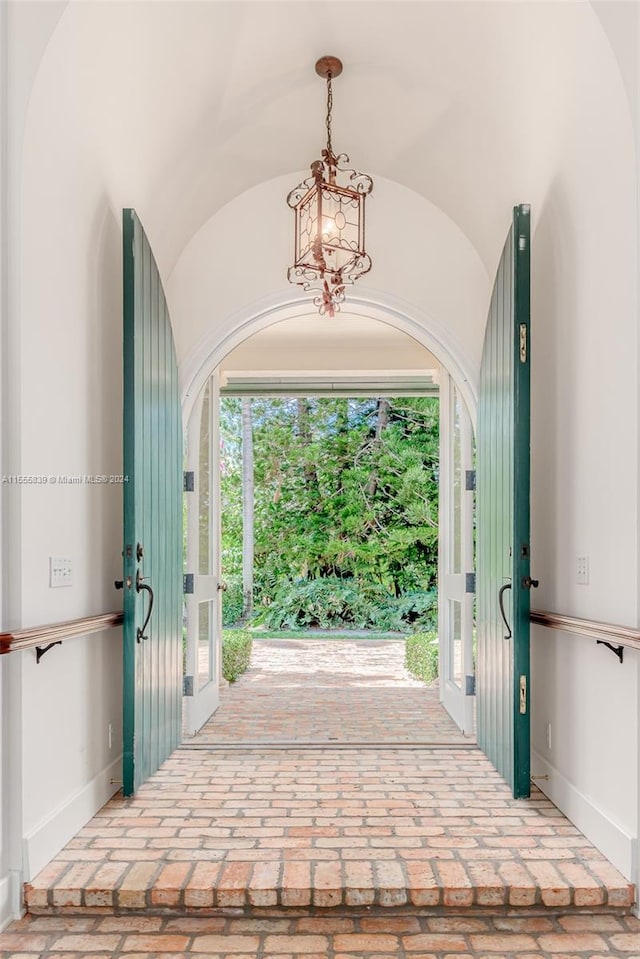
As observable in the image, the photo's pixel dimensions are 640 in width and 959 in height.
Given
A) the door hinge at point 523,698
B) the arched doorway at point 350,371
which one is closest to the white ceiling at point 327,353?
the arched doorway at point 350,371

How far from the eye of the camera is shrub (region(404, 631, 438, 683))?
20.0 feet

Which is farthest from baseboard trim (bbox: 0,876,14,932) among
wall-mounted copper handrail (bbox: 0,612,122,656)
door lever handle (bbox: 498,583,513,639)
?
door lever handle (bbox: 498,583,513,639)

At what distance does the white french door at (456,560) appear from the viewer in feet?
14.4

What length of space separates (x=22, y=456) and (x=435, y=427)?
829 cm

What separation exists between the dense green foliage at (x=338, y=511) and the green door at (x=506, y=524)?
6281 mm

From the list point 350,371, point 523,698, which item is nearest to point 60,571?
point 523,698

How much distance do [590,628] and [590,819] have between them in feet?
2.36

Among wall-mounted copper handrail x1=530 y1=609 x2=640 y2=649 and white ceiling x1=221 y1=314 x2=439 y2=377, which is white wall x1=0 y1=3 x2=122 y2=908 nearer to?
wall-mounted copper handrail x1=530 y1=609 x2=640 y2=649

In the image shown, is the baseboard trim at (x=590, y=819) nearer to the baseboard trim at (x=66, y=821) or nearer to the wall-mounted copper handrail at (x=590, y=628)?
the wall-mounted copper handrail at (x=590, y=628)

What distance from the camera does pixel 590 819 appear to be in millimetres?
2742

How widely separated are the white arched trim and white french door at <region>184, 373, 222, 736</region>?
0.43 meters

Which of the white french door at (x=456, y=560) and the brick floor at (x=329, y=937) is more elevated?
the white french door at (x=456, y=560)

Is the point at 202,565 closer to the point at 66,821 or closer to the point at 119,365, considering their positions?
the point at 119,365

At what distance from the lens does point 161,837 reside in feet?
9.05
